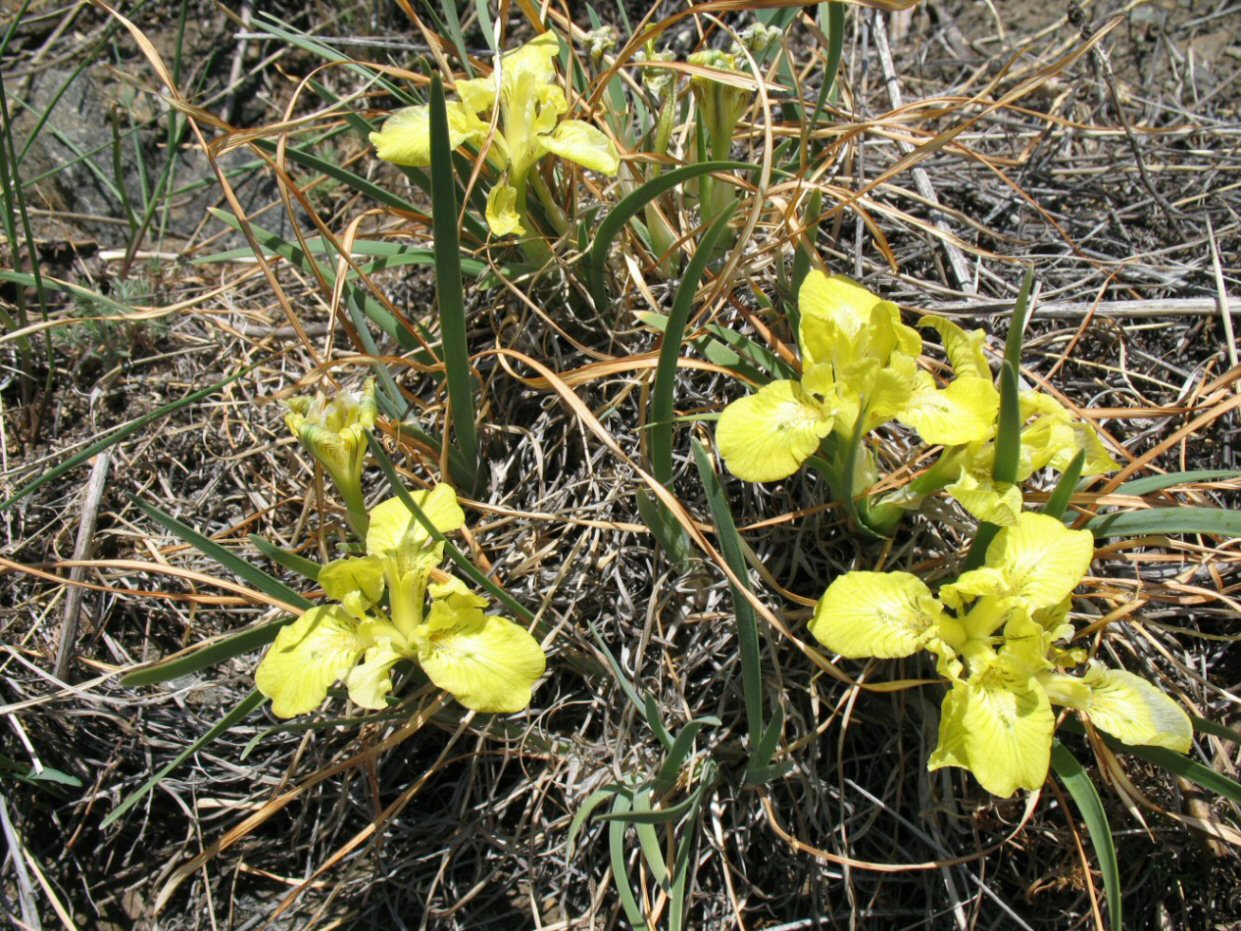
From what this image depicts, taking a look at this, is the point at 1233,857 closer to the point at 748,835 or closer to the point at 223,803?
the point at 748,835

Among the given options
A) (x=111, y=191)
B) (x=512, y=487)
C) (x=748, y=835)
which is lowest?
(x=748, y=835)

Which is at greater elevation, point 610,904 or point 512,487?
point 512,487

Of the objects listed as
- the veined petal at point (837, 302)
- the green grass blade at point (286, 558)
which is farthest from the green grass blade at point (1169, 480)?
the green grass blade at point (286, 558)

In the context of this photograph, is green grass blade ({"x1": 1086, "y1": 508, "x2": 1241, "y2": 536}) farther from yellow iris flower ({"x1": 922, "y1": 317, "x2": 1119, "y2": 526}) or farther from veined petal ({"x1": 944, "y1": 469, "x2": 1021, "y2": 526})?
veined petal ({"x1": 944, "y1": 469, "x2": 1021, "y2": 526})

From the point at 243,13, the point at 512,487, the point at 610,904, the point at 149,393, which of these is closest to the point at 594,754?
the point at 610,904

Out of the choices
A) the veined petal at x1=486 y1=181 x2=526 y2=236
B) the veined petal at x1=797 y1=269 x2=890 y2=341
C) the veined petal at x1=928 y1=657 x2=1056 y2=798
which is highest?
the veined petal at x1=486 y1=181 x2=526 y2=236

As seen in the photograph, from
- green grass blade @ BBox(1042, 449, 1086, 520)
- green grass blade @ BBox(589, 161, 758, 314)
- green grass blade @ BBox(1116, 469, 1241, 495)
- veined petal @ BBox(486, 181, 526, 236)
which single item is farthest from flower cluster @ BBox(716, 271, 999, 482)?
veined petal @ BBox(486, 181, 526, 236)

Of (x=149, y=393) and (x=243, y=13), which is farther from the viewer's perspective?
(x=243, y=13)
